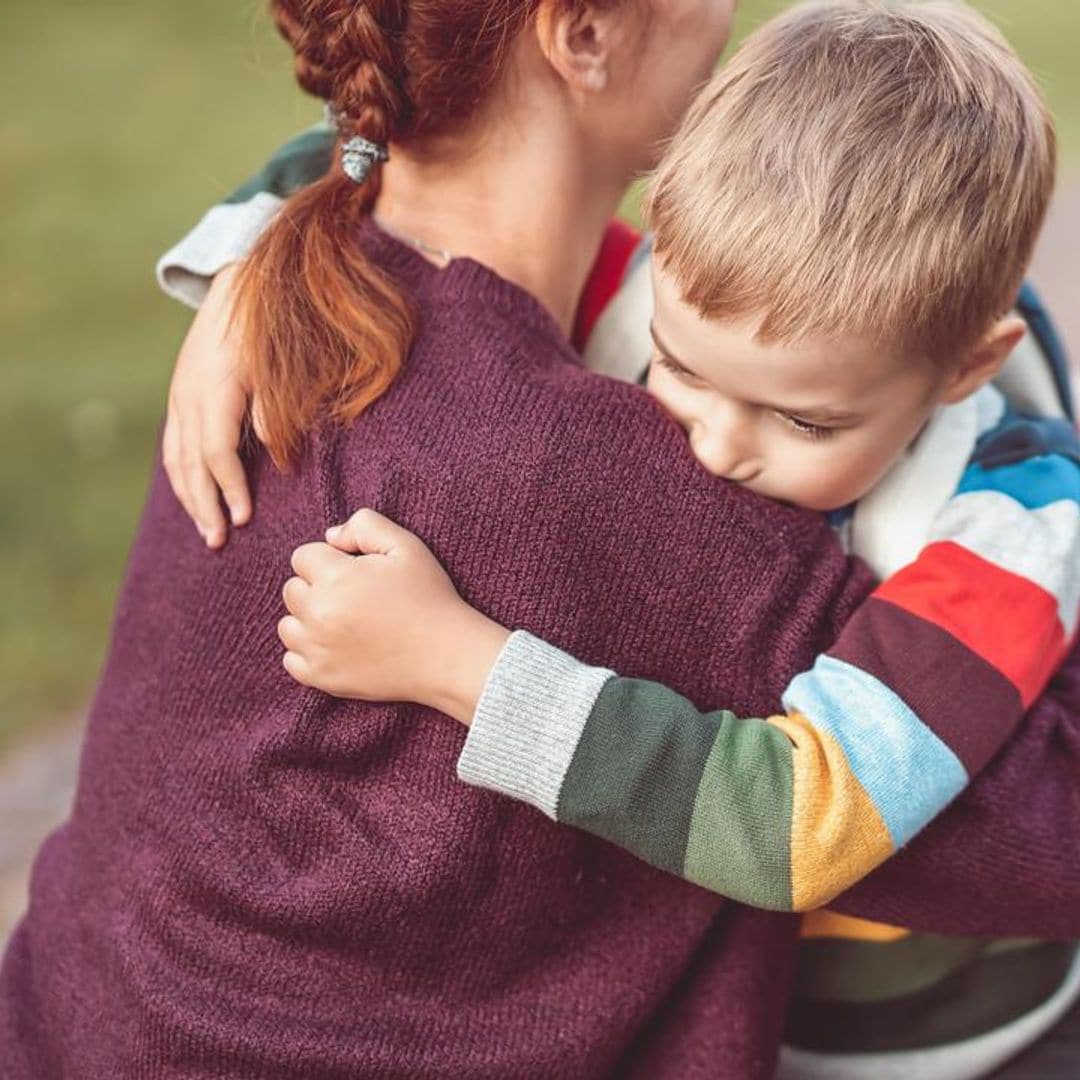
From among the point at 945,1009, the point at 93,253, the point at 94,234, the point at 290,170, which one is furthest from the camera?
the point at 94,234

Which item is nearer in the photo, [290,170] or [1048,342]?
[1048,342]

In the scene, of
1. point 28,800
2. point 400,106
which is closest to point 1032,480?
point 400,106

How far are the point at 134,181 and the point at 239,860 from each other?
5.73 metres

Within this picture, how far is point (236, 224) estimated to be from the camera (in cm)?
214

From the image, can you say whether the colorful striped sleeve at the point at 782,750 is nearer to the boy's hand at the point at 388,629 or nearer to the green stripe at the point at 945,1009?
the boy's hand at the point at 388,629

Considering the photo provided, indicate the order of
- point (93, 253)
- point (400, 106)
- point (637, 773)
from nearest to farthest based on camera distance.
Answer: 1. point (637, 773)
2. point (400, 106)
3. point (93, 253)

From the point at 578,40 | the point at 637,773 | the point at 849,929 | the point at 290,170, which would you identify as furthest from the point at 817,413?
the point at 290,170

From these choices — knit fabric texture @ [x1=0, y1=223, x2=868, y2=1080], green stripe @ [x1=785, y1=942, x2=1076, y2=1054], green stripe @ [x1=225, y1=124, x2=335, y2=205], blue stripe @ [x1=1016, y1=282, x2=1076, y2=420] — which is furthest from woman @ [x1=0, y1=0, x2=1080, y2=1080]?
blue stripe @ [x1=1016, y1=282, x2=1076, y2=420]

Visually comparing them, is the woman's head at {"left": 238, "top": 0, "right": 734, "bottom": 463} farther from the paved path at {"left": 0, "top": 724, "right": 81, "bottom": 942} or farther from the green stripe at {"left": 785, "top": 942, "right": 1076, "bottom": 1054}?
the paved path at {"left": 0, "top": 724, "right": 81, "bottom": 942}

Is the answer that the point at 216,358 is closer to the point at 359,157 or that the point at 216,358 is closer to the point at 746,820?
the point at 359,157

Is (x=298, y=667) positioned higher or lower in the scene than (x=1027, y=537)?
lower

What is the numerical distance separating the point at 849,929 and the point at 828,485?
23.4 inches

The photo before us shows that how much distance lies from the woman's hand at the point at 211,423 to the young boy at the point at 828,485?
19 centimetres

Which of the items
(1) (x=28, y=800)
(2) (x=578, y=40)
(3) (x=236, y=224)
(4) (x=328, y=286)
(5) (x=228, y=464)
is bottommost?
(1) (x=28, y=800)
